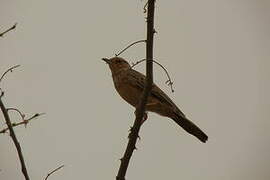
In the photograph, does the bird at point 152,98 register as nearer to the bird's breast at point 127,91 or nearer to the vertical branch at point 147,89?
the bird's breast at point 127,91

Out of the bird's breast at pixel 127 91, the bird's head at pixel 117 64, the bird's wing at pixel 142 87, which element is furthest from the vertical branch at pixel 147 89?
the bird's head at pixel 117 64

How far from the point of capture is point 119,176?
4.13 m

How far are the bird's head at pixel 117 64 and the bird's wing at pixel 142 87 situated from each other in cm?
44

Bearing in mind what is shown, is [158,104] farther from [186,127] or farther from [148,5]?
[148,5]

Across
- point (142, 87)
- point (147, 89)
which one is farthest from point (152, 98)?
point (147, 89)

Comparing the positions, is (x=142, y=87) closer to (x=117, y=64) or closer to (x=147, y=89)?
(x=117, y=64)

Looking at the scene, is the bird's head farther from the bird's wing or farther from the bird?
the bird's wing

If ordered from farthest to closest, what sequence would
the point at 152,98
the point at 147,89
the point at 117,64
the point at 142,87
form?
the point at 117,64 < the point at 142,87 < the point at 152,98 < the point at 147,89

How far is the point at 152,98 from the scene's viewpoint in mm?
6656

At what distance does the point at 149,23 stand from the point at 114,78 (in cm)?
376

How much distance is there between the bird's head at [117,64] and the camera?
25.7 feet

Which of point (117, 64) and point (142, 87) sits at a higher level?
point (117, 64)

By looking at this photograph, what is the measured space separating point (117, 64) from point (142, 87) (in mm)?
1206

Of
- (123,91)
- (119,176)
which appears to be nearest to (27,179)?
(119,176)
